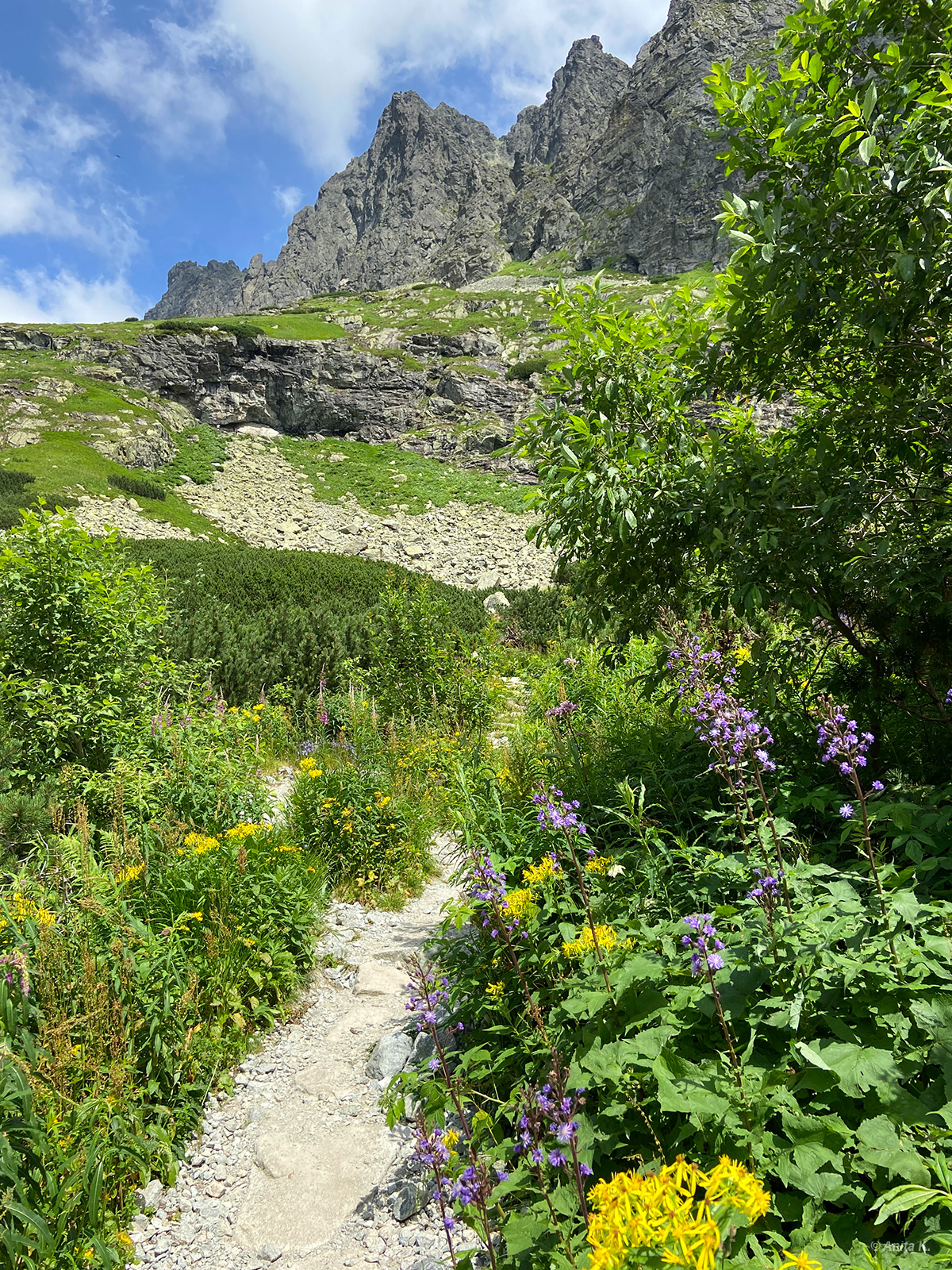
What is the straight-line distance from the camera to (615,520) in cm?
362

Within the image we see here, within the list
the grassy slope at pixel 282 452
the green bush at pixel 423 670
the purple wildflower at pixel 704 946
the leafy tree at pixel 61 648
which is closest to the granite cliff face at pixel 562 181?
the grassy slope at pixel 282 452

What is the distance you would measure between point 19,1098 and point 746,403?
5448 mm

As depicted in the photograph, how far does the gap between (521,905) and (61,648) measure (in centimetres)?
470

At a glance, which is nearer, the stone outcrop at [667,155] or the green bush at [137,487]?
the green bush at [137,487]

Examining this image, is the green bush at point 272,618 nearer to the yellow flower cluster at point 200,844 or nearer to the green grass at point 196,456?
the yellow flower cluster at point 200,844

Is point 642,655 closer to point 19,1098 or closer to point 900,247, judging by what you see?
point 900,247

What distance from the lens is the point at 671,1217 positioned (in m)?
1.18

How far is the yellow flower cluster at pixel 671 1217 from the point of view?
1.08 meters

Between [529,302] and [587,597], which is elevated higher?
[529,302]

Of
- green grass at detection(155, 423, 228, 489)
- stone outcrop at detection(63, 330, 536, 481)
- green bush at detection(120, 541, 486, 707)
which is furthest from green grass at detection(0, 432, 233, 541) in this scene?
stone outcrop at detection(63, 330, 536, 481)

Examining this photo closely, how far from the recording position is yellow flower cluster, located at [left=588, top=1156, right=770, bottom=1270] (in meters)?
1.08

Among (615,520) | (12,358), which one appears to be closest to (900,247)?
(615,520)

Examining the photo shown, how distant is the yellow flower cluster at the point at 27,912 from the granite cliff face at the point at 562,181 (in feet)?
209

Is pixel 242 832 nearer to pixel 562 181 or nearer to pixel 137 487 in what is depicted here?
pixel 137 487
